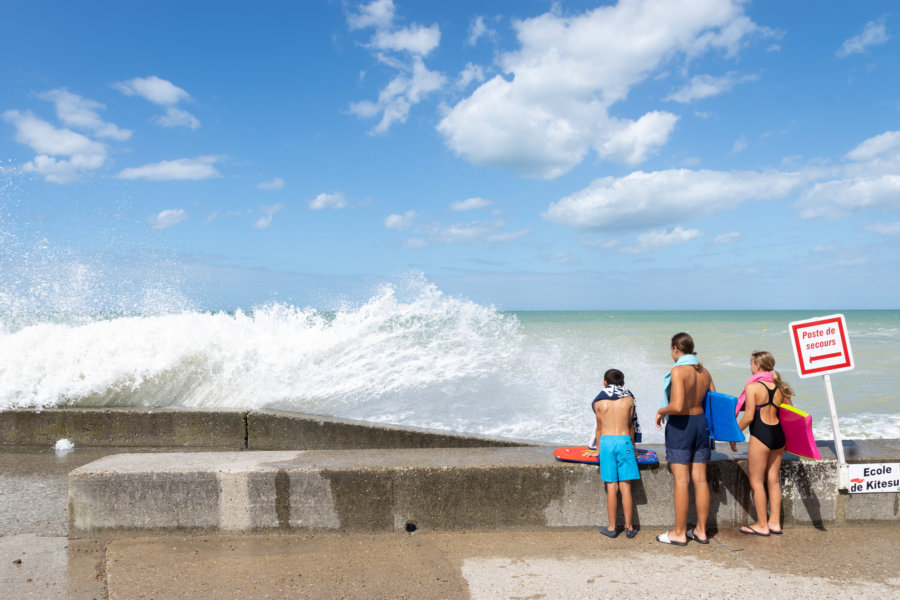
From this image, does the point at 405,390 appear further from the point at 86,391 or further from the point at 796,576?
the point at 796,576

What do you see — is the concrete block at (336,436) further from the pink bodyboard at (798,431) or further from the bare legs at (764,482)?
the pink bodyboard at (798,431)

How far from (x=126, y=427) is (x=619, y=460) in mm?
5570

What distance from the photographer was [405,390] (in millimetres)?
10328

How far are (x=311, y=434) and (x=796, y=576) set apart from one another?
4599 mm

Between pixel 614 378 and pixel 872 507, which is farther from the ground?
pixel 614 378

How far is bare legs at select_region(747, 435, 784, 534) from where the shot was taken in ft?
13.7

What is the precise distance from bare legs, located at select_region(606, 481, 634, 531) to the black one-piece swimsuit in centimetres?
98

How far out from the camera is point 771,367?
445 centimetres

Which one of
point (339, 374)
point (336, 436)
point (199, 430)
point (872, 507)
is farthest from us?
point (339, 374)

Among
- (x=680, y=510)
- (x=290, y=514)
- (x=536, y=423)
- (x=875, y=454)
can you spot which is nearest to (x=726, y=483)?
(x=680, y=510)

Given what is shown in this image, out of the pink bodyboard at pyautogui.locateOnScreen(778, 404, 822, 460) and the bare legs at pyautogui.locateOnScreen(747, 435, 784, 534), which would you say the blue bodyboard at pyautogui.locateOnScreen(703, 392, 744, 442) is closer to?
the bare legs at pyautogui.locateOnScreen(747, 435, 784, 534)

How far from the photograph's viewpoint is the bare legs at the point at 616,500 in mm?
4074

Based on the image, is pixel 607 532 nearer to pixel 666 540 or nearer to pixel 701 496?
pixel 666 540

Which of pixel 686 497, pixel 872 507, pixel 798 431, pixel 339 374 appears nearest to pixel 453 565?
pixel 686 497
